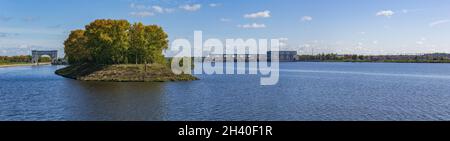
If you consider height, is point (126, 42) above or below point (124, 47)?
above

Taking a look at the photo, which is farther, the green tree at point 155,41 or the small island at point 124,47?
the green tree at point 155,41

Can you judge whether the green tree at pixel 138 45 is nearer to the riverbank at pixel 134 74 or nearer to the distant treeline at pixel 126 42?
the distant treeline at pixel 126 42

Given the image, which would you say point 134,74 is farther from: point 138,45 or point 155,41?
point 155,41

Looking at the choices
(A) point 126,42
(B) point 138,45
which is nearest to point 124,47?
(A) point 126,42

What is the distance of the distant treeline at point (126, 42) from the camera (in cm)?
8231

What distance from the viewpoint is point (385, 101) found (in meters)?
45.1

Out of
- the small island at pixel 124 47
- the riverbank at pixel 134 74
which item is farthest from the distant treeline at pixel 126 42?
the riverbank at pixel 134 74

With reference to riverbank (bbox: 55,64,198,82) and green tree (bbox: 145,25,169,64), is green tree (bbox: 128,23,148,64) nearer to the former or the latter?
green tree (bbox: 145,25,169,64)

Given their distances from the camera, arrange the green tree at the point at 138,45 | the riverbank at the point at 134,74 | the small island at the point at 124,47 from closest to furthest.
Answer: the riverbank at the point at 134,74, the small island at the point at 124,47, the green tree at the point at 138,45

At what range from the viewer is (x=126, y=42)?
83312 millimetres

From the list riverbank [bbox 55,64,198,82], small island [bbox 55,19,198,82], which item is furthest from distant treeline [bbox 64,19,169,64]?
riverbank [bbox 55,64,198,82]
